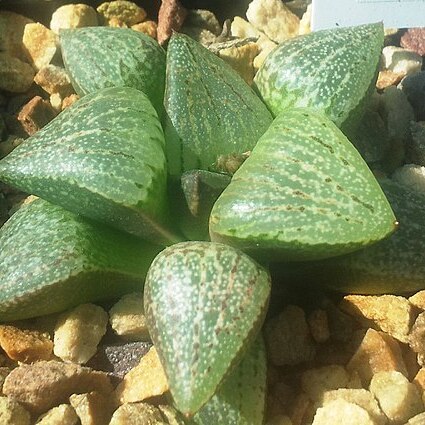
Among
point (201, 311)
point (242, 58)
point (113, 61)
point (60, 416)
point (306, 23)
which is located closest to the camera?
point (201, 311)

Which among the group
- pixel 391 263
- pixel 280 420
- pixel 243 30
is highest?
pixel 243 30

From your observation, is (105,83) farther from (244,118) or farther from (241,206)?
(241,206)

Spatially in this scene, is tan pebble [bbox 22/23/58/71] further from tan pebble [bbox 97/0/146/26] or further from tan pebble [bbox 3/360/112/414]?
tan pebble [bbox 3/360/112/414]

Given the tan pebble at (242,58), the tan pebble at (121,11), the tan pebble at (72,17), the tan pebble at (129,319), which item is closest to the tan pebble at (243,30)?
the tan pebble at (242,58)

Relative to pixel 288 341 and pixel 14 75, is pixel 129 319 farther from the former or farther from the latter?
pixel 14 75

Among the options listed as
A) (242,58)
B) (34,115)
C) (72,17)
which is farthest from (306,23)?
(34,115)

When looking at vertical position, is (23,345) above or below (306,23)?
Answer: below

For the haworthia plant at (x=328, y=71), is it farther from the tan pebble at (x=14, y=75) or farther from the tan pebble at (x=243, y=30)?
the tan pebble at (x=14, y=75)
